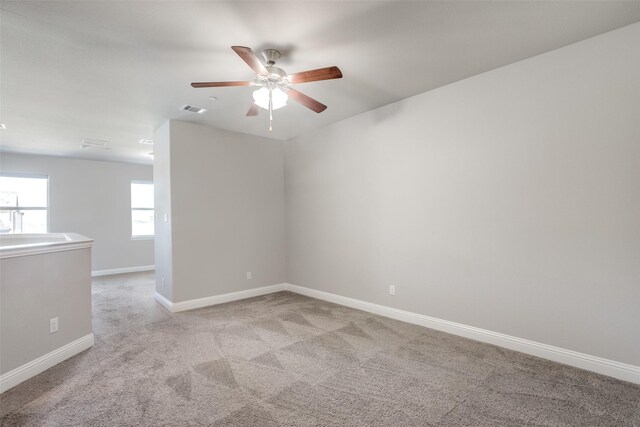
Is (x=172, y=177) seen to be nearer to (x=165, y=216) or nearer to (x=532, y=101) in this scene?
(x=165, y=216)

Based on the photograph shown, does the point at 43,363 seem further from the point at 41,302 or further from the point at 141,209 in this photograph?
the point at 141,209

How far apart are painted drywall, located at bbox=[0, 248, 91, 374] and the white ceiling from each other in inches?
66.7

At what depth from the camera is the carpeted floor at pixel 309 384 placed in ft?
6.53

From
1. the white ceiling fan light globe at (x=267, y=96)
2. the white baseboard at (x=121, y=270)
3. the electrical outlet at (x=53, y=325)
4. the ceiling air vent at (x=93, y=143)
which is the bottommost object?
the white baseboard at (x=121, y=270)

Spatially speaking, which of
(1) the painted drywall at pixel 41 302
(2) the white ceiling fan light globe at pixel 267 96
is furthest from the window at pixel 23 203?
(2) the white ceiling fan light globe at pixel 267 96

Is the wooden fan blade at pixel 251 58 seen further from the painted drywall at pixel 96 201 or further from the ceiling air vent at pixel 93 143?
Answer: the painted drywall at pixel 96 201

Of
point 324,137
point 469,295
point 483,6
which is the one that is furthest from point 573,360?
point 324,137

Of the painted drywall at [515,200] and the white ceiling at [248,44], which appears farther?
the painted drywall at [515,200]

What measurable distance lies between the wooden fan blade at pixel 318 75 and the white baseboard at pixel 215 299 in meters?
3.38

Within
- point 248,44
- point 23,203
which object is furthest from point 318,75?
point 23,203

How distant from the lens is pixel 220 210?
479 cm

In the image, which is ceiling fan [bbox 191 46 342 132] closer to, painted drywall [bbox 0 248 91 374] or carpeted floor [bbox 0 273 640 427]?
painted drywall [bbox 0 248 91 374]

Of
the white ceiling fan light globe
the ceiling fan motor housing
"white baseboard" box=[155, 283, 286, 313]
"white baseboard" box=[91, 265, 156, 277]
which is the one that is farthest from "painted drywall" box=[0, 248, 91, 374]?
"white baseboard" box=[91, 265, 156, 277]

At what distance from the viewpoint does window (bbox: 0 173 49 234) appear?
612 centimetres
